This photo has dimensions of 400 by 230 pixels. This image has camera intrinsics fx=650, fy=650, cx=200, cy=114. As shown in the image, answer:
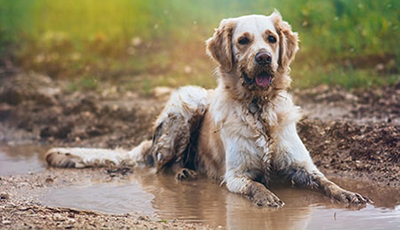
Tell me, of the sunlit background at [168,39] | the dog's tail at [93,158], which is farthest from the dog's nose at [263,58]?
the sunlit background at [168,39]

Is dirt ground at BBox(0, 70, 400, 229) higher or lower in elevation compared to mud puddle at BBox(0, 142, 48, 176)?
higher

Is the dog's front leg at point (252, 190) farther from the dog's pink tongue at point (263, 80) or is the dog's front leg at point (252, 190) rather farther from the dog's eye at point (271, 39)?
the dog's eye at point (271, 39)

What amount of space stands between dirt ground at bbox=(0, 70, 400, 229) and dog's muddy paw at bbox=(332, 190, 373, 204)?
73cm

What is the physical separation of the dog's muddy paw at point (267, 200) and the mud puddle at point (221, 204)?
0.07 metres

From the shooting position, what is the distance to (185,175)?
21.4ft

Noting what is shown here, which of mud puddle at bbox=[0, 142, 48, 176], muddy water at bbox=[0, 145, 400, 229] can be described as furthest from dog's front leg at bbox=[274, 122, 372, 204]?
mud puddle at bbox=[0, 142, 48, 176]

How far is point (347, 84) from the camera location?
346 inches

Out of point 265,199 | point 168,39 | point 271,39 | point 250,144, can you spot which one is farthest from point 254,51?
point 168,39

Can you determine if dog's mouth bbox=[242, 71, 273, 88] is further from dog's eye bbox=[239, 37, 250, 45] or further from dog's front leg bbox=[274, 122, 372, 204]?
dog's front leg bbox=[274, 122, 372, 204]

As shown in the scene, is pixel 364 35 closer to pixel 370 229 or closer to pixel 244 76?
pixel 244 76

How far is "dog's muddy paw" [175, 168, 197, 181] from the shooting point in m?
6.50

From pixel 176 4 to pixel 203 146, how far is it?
6.98m

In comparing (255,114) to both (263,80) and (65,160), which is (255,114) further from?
(65,160)

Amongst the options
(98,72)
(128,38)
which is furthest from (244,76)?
(128,38)
